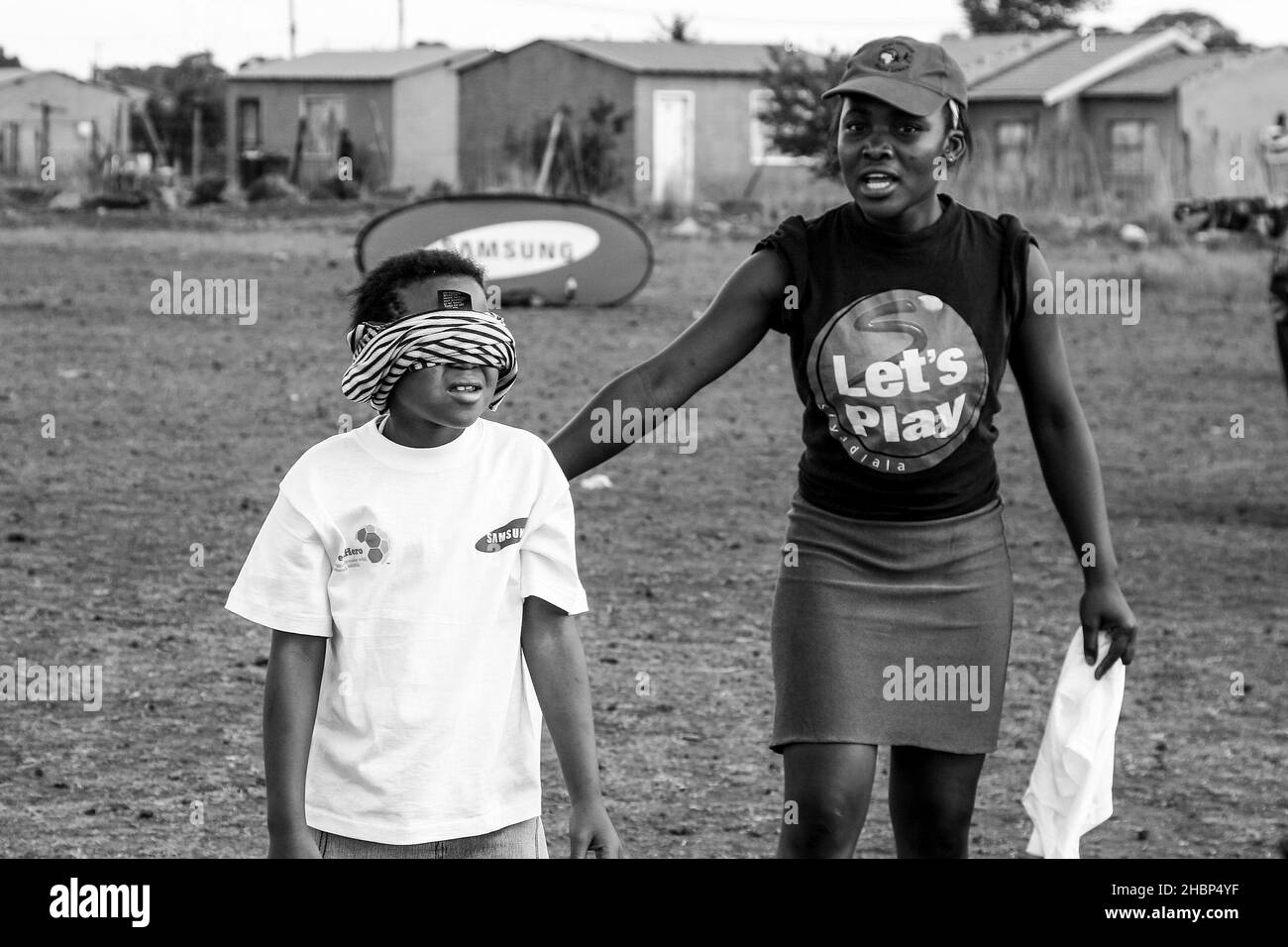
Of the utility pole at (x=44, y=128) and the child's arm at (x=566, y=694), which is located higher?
the utility pole at (x=44, y=128)

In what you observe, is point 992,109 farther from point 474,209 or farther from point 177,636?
point 177,636

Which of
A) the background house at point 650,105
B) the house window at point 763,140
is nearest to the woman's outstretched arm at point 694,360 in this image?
the background house at point 650,105

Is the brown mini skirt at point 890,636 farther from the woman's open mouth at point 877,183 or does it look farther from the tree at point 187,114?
the tree at point 187,114

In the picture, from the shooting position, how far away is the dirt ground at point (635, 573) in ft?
16.4

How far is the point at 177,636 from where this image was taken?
259 inches

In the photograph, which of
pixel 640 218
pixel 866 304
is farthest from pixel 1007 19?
pixel 866 304

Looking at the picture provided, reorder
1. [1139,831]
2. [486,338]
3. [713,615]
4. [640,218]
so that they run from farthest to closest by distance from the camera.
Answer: [640,218] → [713,615] → [1139,831] → [486,338]

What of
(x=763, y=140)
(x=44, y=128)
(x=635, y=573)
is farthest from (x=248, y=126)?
(x=635, y=573)

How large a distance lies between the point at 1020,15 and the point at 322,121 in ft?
83.9

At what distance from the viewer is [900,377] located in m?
3.41

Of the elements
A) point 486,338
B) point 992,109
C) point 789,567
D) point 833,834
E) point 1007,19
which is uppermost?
point 1007,19

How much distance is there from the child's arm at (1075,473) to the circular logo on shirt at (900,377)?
0.18 metres

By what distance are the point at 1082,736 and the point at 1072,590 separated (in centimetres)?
430

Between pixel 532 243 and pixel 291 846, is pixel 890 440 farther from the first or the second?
pixel 532 243
